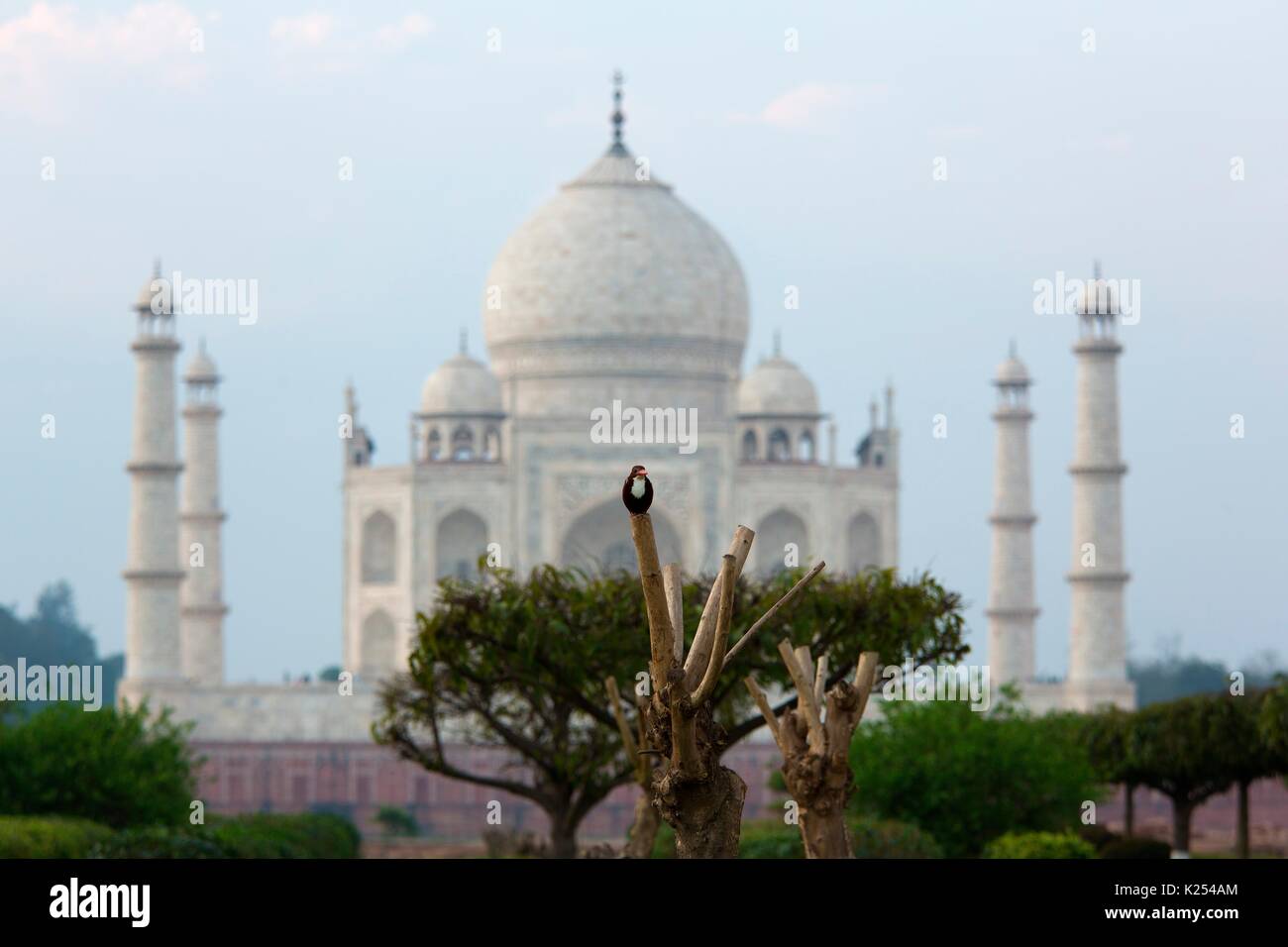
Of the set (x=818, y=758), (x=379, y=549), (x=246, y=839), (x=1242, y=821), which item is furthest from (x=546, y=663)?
(x=379, y=549)

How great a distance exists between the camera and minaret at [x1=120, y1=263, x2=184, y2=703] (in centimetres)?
3559

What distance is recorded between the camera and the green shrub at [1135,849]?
20.7 m

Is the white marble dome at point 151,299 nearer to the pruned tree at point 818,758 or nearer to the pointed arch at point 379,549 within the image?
the pointed arch at point 379,549

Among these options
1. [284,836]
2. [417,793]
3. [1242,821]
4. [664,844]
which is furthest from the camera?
[417,793]

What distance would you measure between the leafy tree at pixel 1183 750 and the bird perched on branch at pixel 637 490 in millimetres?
19321

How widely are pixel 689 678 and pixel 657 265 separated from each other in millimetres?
34883

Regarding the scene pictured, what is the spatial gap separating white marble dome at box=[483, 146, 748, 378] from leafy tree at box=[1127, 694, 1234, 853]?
1680cm

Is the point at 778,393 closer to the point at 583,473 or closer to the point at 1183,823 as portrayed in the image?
the point at 583,473

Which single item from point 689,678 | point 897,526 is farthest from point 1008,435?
point 689,678

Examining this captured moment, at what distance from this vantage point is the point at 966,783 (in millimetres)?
20922

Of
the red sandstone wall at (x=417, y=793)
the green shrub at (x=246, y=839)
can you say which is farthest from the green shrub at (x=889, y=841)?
the red sandstone wall at (x=417, y=793)

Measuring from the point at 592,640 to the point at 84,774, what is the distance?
24.9 ft
